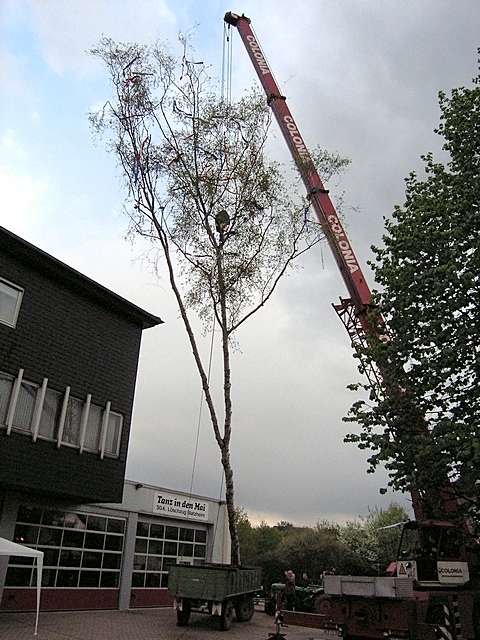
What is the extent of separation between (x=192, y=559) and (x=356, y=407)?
43.7 ft

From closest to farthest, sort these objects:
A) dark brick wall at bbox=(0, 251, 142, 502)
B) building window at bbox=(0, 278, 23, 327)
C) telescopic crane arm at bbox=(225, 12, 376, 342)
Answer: dark brick wall at bbox=(0, 251, 142, 502) → building window at bbox=(0, 278, 23, 327) → telescopic crane arm at bbox=(225, 12, 376, 342)

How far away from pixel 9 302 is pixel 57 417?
11.7 ft

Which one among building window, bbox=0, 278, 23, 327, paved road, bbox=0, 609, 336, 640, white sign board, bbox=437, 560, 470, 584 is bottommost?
paved road, bbox=0, 609, 336, 640

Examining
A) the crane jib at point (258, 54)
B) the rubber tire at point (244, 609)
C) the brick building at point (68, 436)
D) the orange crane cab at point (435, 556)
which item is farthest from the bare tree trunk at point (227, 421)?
the crane jib at point (258, 54)

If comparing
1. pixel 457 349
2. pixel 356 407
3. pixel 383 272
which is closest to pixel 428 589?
pixel 356 407

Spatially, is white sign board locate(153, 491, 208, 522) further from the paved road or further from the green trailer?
the green trailer

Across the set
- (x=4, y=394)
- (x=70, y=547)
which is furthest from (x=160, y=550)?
(x=4, y=394)

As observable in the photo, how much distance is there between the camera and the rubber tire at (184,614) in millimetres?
15938

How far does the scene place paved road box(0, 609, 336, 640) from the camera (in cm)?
1343

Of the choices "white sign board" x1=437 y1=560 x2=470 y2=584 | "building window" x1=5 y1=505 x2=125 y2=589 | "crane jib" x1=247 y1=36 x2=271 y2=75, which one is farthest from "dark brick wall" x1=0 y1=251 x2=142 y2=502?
"crane jib" x1=247 y1=36 x2=271 y2=75

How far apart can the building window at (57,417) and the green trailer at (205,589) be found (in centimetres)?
448

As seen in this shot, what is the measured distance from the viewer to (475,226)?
40.5ft

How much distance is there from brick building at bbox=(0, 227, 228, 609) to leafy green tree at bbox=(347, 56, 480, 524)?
8517 millimetres

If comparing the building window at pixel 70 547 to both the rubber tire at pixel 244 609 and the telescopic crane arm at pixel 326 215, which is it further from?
the telescopic crane arm at pixel 326 215
